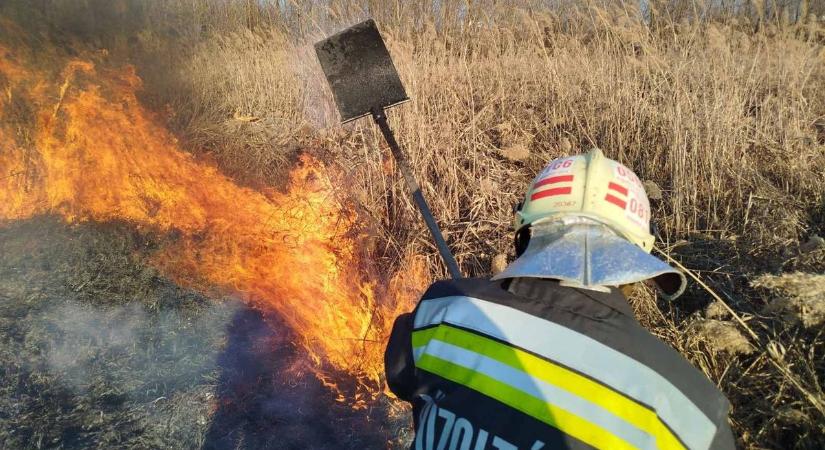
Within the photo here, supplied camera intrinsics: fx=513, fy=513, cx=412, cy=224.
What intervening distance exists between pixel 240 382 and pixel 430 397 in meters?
2.33

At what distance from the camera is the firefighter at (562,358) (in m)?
1.05

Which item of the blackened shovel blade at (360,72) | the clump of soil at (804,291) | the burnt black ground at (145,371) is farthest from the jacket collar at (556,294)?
the blackened shovel blade at (360,72)

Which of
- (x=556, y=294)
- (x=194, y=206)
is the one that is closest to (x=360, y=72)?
(x=556, y=294)

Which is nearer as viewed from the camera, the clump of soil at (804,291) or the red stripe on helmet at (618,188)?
the red stripe on helmet at (618,188)

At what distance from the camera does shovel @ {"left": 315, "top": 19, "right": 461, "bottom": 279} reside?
130 inches

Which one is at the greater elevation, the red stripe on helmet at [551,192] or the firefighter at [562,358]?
the red stripe on helmet at [551,192]

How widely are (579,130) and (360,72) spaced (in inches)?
92.5

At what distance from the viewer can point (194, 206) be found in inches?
200

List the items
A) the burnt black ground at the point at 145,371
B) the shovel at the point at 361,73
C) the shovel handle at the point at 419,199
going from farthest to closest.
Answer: the shovel at the point at 361,73, the shovel handle at the point at 419,199, the burnt black ground at the point at 145,371

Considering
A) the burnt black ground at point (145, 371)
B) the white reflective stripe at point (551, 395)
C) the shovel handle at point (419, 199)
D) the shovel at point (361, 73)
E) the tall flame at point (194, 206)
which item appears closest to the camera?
the white reflective stripe at point (551, 395)

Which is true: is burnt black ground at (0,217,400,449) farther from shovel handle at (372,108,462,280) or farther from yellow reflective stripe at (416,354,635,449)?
yellow reflective stripe at (416,354,635,449)

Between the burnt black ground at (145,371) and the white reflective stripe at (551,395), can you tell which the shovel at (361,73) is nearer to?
the burnt black ground at (145,371)

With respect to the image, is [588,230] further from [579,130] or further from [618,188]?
[579,130]

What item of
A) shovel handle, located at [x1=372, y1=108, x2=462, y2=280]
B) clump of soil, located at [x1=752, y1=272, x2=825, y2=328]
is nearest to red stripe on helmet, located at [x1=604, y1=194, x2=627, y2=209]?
clump of soil, located at [x1=752, y1=272, x2=825, y2=328]
